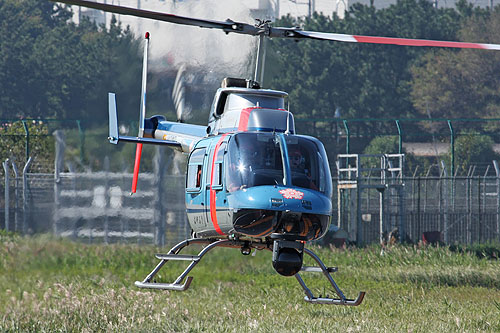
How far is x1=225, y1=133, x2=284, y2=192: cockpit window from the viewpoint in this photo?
33.9 feet

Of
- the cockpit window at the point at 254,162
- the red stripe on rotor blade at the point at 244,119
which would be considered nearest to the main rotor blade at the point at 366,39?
the red stripe on rotor blade at the point at 244,119

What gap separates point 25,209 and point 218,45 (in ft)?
22.3

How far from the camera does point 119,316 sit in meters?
12.1

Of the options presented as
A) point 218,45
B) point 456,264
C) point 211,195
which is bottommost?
point 456,264

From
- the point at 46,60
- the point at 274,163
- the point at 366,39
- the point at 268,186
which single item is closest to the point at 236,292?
the point at 366,39

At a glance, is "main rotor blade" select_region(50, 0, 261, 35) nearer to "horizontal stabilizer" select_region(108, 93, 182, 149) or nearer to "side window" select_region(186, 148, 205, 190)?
"side window" select_region(186, 148, 205, 190)

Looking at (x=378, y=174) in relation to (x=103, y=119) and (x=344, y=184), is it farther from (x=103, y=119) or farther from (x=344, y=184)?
(x=103, y=119)

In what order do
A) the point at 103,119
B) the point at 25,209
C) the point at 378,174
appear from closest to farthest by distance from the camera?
the point at 25,209 < the point at 103,119 < the point at 378,174

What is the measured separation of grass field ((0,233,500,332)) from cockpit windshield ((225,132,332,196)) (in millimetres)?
1999

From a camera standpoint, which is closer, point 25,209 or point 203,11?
point 25,209

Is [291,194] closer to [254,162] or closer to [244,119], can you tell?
[254,162]

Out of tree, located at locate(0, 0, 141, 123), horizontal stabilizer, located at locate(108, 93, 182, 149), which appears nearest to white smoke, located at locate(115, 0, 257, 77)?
horizontal stabilizer, located at locate(108, 93, 182, 149)

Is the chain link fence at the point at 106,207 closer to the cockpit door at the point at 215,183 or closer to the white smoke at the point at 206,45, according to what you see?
the white smoke at the point at 206,45

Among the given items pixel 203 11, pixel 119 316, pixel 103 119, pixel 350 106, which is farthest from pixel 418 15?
pixel 119 316
